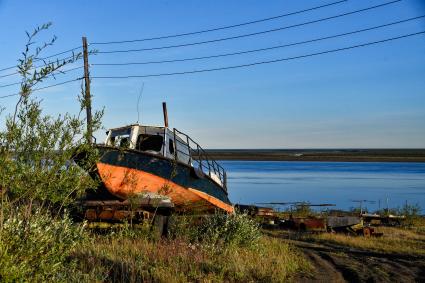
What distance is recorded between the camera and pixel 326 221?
54.9 ft

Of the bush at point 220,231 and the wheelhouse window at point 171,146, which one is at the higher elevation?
the wheelhouse window at point 171,146

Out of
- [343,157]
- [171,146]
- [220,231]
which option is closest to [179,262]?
[220,231]

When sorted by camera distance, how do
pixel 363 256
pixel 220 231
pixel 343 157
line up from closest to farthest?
1. pixel 220 231
2. pixel 363 256
3. pixel 343 157

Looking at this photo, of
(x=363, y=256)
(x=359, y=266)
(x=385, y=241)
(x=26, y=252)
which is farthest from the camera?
(x=385, y=241)

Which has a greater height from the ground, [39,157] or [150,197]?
[39,157]

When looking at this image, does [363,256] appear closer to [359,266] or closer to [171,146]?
[359,266]

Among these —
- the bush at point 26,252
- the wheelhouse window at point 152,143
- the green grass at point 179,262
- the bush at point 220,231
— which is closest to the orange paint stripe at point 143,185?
the bush at point 220,231

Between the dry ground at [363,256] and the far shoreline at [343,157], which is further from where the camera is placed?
the far shoreline at [343,157]

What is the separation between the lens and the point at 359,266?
10.5 meters

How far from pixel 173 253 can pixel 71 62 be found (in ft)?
15.2

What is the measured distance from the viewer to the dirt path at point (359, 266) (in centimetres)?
943

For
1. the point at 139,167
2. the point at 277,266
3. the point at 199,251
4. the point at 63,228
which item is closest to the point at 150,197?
the point at 139,167

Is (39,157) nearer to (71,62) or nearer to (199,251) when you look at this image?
(71,62)

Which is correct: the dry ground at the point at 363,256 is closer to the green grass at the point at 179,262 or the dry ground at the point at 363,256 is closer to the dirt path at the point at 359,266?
the dirt path at the point at 359,266
